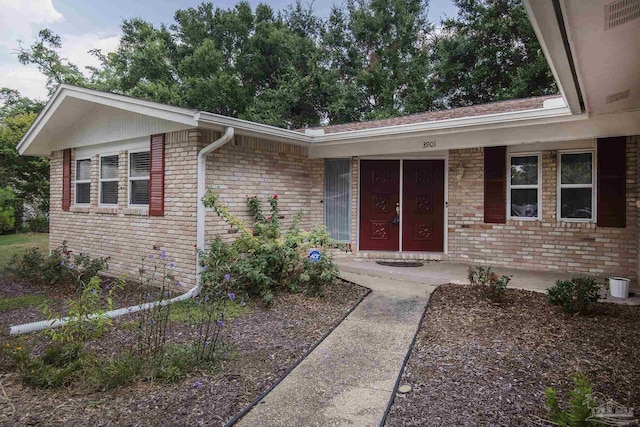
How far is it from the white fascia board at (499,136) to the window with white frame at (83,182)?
15.7ft

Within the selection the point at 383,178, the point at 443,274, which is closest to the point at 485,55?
the point at 383,178

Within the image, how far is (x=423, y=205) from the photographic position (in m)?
7.52

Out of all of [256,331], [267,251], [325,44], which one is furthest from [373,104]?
[256,331]

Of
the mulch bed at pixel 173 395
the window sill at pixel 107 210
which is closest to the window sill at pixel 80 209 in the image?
the window sill at pixel 107 210

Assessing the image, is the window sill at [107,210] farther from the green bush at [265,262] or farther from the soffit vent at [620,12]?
the soffit vent at [620,12]

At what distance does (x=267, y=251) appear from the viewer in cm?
524

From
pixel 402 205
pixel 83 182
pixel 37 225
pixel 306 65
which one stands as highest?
pixel 306 65

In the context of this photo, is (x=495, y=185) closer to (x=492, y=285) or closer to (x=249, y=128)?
(x=492, y=285)

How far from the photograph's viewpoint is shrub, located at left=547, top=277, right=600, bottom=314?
4230mm

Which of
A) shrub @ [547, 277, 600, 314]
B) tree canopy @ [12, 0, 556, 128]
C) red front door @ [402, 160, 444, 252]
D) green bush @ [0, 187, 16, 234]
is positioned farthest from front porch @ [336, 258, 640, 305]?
green bush @ [0, 187, 16, 234]

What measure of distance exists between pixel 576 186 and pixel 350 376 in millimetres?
5449

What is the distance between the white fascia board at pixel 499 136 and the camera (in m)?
5.21

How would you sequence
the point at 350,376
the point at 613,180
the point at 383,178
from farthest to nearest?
the point at 383,178 → the point at 613,180 → the point at 350,376

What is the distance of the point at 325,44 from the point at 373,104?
13.4ft
